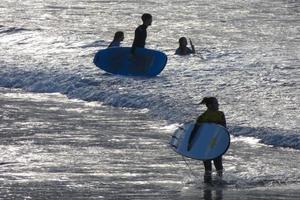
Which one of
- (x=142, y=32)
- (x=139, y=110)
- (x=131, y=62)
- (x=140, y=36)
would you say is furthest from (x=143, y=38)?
(x=139, y=110)

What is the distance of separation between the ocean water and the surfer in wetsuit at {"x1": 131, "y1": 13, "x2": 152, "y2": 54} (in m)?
0.78

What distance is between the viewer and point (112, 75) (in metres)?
23.7

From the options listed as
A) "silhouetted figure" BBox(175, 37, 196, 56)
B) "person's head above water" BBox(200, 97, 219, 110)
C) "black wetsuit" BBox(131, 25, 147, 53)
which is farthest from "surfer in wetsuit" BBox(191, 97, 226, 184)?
"silhouetted figure" BBox(175, 37, 196, 56)

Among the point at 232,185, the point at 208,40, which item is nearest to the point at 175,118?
the point at 232,185

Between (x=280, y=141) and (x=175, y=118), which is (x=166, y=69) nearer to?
(x=175, y=118)

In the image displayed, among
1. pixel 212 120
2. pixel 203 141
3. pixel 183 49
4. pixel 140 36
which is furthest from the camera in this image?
pixel 183 49

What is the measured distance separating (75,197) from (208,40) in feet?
61.8

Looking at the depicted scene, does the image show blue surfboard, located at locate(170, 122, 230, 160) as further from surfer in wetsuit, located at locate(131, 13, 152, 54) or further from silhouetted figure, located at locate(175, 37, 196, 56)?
silhouetted figure, located at locate(175, 37, 196, 56)

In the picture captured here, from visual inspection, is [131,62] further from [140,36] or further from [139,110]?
[139,110]

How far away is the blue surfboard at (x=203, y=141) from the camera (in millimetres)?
13812

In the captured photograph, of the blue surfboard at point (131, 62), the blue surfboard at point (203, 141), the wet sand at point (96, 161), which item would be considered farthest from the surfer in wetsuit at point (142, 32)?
the blue surfboard at point (203, 141)

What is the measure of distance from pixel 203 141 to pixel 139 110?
19.8ft

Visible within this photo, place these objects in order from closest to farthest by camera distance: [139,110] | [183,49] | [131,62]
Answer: [139,110], [131,62], [183,49]

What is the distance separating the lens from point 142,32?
21672 millimetres
